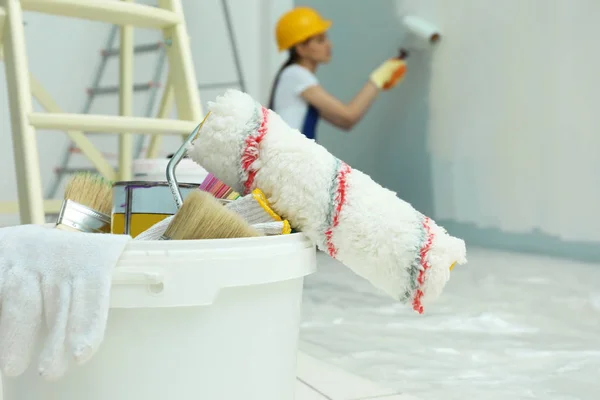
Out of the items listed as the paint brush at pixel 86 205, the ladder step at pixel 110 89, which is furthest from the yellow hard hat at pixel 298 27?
the paint brush at pixel 86 205

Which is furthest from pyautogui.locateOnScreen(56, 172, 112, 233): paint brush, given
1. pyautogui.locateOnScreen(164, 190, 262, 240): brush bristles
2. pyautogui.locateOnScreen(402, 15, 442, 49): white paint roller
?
pyautogui.locateOnScreen(402, 15, 442, 49): white paint roller

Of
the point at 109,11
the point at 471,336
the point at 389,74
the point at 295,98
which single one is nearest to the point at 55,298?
the point at 109,11

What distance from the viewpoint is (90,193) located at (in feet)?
2.35

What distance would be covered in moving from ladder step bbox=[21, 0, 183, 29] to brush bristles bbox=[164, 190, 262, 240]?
0.67 meters

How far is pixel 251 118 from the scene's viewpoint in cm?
61

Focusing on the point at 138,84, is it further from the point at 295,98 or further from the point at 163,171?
the point at 163,171

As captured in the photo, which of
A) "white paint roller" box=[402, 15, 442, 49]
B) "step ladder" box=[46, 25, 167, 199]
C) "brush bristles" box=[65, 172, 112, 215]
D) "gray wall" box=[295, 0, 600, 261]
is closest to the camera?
"brush bristles" box=[65, 172, 112, 215]

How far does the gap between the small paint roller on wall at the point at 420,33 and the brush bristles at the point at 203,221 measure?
236cm

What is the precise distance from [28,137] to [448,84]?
211 cm

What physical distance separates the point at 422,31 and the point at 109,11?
1.87 metres

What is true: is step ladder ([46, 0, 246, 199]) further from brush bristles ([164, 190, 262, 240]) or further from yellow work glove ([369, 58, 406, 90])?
brush bristles ([164, 190, 262, 240])

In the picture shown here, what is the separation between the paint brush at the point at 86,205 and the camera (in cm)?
63

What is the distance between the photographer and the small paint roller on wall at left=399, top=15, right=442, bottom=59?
2.69 m

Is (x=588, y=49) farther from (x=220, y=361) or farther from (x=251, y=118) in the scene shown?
(x=220, y=361)
